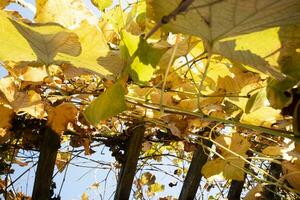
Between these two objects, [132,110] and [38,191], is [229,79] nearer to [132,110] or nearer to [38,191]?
[132,110]

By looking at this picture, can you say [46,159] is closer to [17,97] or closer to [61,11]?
[17,97]

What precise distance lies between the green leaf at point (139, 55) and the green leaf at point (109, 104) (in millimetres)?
27

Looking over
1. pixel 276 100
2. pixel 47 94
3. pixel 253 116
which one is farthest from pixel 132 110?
pixel 276 100

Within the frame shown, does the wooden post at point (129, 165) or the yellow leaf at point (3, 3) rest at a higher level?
the yellow leaf at point (3, 3)

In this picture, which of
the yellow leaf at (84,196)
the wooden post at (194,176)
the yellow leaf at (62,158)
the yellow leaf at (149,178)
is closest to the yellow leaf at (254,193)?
the wooden post at (194,176)

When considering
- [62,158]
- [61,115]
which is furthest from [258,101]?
[62,158]

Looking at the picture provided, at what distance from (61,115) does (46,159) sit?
0.33m

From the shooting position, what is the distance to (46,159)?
121 cm

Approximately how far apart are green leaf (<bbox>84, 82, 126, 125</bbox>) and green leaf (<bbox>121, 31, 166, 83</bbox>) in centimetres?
3

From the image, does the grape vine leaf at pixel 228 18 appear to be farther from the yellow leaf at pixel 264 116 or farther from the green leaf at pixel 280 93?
the yellow leaf at pixel 264 116

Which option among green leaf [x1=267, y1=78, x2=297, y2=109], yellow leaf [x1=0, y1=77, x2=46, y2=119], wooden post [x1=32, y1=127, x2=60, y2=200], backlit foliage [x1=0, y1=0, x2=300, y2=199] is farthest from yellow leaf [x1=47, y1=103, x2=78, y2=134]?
green leaf [x1=267, y1=78, x2=297, y2=109]

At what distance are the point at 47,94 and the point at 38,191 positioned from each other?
42 cm

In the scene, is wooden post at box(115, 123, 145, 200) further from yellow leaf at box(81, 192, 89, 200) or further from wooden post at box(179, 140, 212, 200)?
yellow leaf at box(81, 192, 89, 200)

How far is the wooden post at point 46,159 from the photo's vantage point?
1199mm
